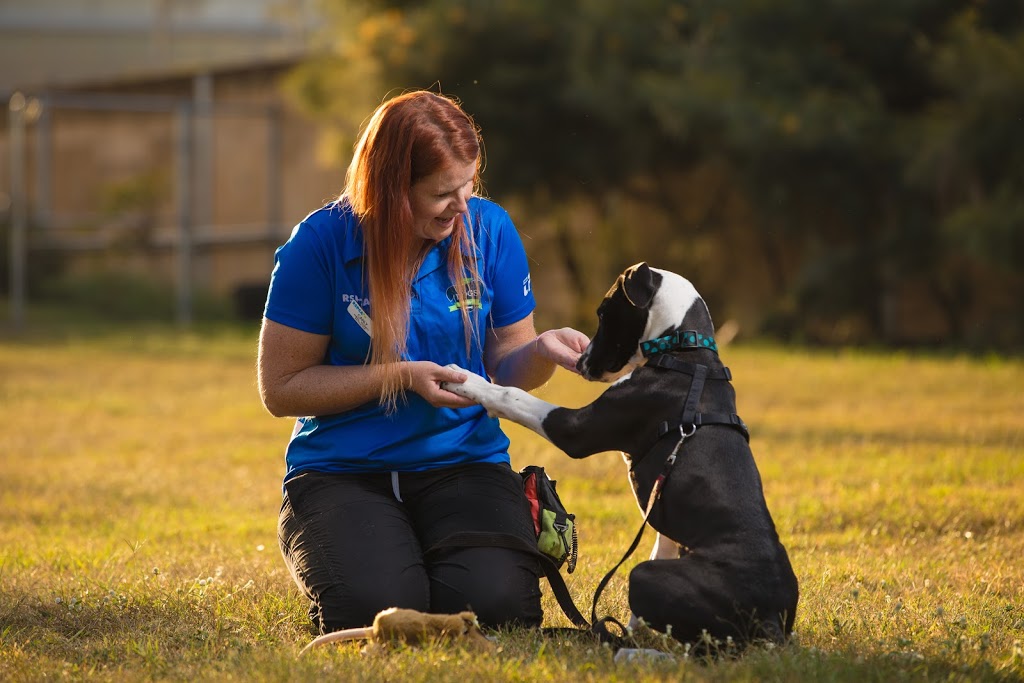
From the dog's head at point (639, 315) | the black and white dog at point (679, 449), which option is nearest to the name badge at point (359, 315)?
the black and white dog at point (679, 449)

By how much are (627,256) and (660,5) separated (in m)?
2.86

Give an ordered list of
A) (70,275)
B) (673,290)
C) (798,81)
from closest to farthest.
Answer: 1. (673,290)
2. (798,81)
3. (70,275)

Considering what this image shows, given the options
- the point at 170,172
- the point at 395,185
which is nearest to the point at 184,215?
the point at 170,172

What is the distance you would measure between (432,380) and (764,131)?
8927mm

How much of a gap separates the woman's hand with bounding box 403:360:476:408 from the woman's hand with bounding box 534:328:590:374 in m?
0.32

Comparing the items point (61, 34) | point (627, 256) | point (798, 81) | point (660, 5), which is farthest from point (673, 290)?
point (61, 34)

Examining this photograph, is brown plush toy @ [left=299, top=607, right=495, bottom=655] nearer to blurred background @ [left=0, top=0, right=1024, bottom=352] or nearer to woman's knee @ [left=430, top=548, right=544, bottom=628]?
woman's knee @ [left=430, top=548, right=544, bottom=628]

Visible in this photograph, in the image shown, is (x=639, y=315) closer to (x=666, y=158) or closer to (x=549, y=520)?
(x=549, y=520)

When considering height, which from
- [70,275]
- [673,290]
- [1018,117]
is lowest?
[70,275]

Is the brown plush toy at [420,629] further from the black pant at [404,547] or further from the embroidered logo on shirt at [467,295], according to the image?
the embroidered logo on shirt at [467,295]

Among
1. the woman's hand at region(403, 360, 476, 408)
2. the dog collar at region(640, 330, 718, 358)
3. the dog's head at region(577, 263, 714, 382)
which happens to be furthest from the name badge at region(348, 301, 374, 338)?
the dog collar at region(640, 330, 718, 358)

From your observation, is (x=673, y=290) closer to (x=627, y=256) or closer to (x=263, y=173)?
(x=627, y=256)

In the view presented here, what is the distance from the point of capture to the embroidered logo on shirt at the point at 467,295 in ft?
12.7

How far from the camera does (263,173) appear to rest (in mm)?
18125
